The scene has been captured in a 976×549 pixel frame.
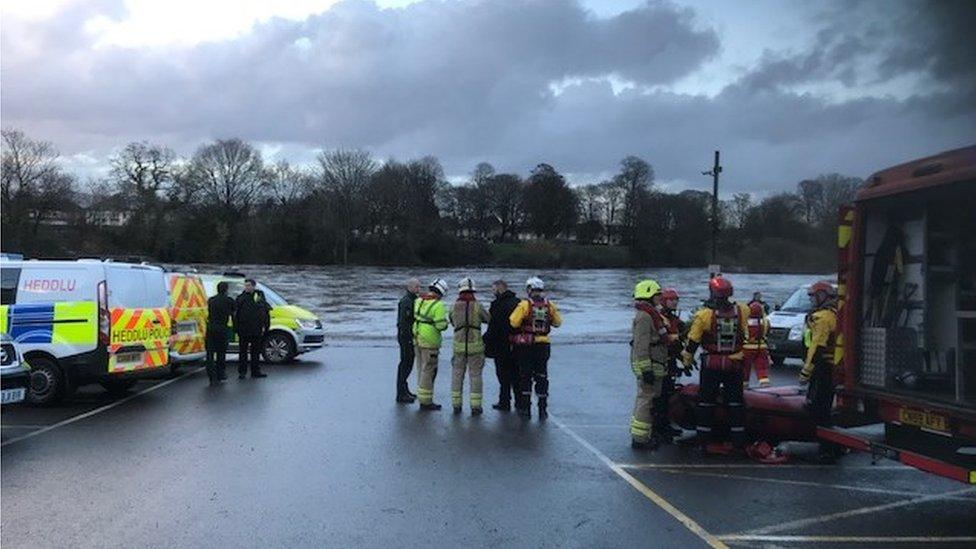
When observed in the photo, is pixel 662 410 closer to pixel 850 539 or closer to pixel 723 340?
pixel 723 340

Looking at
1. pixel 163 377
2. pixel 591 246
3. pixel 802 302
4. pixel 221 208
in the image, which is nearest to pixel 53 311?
pixel 163 377

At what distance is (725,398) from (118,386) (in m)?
9.41

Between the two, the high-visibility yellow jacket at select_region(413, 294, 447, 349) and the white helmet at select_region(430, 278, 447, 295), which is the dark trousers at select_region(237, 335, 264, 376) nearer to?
the high-visibility yellow jacket at select_region(413, 294, 447, 349)

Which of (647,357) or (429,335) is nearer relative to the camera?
(647,357)

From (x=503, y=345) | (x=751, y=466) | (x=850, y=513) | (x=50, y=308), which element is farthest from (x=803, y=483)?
(x=50, y=308)

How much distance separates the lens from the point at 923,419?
257 inches

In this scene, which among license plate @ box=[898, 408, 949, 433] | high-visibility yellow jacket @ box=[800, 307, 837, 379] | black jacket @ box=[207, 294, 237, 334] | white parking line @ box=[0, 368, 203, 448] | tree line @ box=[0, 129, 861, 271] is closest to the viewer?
license plate @ box=[898, 408, 949, 433]

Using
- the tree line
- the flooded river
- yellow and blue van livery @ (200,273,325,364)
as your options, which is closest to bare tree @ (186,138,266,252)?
the tree line

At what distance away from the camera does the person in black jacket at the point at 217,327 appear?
13.7m

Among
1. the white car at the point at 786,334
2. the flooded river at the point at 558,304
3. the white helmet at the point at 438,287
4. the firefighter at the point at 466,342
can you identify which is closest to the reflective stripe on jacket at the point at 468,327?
the firefighter at the point at 466,342

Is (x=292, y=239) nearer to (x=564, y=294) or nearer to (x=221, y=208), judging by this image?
(x=221, y=208)

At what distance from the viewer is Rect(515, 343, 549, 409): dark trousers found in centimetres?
1073

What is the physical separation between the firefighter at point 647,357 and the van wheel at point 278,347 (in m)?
9.68

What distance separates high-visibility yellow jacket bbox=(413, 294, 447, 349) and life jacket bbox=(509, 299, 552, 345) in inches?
47.1
